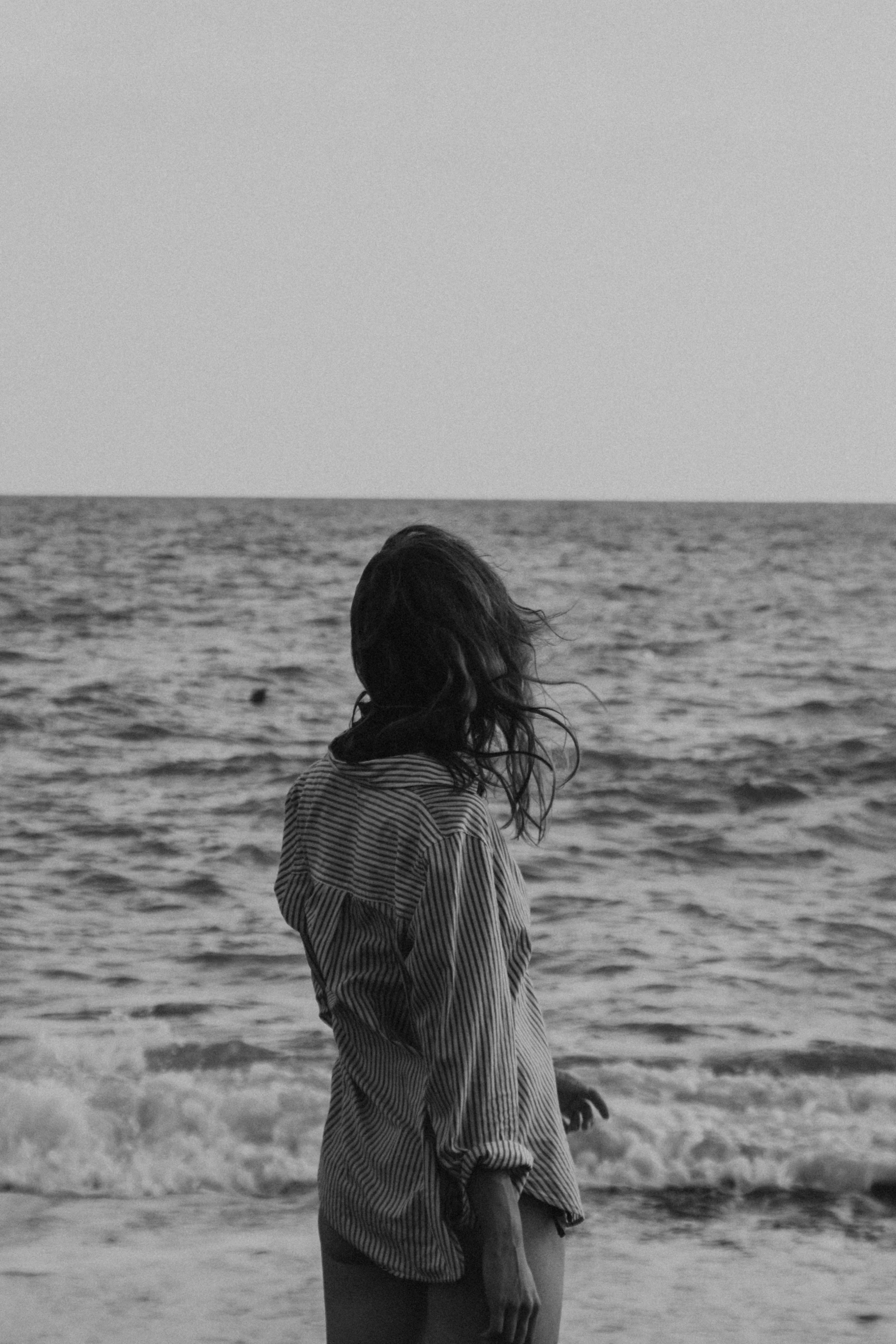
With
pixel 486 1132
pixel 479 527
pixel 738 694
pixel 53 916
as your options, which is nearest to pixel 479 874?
pixel 486 1132

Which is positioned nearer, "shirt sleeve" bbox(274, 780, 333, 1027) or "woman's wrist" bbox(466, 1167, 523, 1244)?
"woman's wrist" bbox(466, 1167, 523, 1244)

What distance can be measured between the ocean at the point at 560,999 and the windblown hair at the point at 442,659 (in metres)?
0.09

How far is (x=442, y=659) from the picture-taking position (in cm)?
189

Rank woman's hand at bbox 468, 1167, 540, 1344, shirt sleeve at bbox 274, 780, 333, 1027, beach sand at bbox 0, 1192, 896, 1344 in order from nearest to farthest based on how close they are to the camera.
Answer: woman's hand at bbox 468, 1167, 540, 1344 → shirt sleeve at bbox 274, 780, 333, 1027 → beach sand at bbox 0, 1192, 896, 1344

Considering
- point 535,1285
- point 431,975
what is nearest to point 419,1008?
point 431,975

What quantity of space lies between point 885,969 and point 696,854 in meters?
2.64

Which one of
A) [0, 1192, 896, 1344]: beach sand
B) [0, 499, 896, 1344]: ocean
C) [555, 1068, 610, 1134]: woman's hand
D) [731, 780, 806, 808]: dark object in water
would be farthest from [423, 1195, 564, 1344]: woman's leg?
[731, 780, 806, 808]: dark object in water

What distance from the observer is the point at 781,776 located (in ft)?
40.9

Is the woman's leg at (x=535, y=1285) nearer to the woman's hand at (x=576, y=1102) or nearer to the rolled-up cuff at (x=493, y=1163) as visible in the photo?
the rolled-up cuff at (x=493, y=1163)

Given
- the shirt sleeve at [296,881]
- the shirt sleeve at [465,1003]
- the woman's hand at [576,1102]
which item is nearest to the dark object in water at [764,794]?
the woman's hand at [576,1102]

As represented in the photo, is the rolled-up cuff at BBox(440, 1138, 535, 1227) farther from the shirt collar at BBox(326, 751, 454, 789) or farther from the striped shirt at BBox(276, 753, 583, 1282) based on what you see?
the shirt collar at BBox(326, 751, 454, 789)

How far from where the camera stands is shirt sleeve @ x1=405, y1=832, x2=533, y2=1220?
→ 5.71ft

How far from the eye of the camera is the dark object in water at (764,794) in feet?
38.1

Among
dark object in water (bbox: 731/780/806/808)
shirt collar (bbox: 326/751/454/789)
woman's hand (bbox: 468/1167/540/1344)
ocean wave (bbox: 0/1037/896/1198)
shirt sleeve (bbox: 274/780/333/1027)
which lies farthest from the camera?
dark object in water (bbox: 731/780/806/808)
